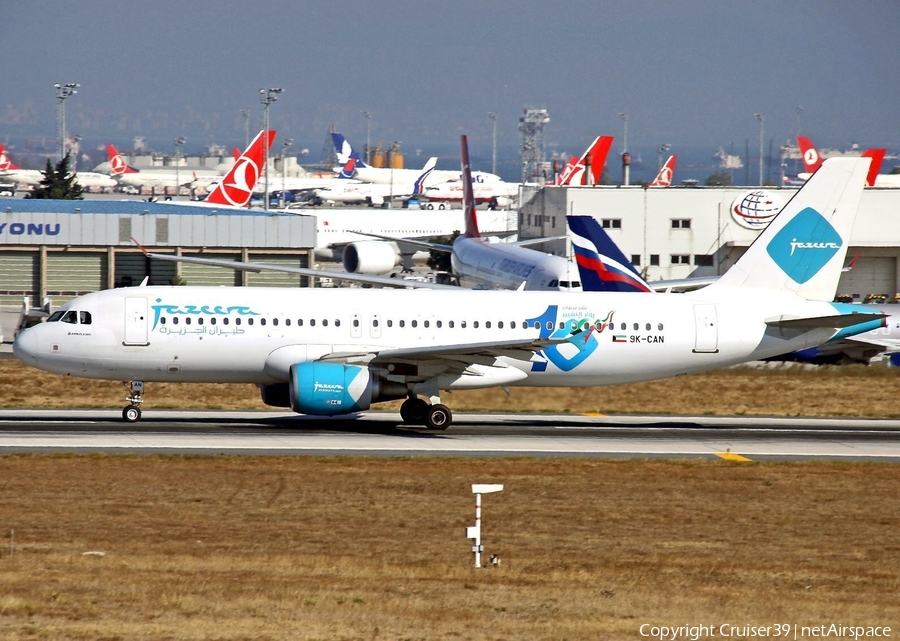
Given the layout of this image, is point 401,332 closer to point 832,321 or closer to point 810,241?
point 832,321

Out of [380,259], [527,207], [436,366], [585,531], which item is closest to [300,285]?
[380,259]

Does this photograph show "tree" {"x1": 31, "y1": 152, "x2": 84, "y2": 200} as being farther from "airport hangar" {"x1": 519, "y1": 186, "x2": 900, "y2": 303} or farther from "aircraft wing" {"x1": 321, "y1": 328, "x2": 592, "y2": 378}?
"aircraft wing" {"x1": 321, "y1": 328, "x2": 592, "y2": 378}

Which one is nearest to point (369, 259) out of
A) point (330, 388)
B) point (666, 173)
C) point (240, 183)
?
point (240, 183)

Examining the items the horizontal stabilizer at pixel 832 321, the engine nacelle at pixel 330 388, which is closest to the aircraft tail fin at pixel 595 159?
the horizontal stabilizer at pixel 832 321

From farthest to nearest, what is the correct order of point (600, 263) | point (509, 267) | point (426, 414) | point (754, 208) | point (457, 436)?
point (754, 208)
point (509, 267)
point (600, 263)
point (426, 414)
point (457, 436)

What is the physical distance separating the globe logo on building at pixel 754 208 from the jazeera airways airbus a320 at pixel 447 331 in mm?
48057

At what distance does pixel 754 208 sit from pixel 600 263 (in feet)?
141

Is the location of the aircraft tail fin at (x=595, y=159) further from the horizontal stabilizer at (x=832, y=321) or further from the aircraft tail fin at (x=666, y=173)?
the horizontal stabilizer at (x=832, y=321)

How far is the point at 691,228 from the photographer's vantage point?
8312 centimetres

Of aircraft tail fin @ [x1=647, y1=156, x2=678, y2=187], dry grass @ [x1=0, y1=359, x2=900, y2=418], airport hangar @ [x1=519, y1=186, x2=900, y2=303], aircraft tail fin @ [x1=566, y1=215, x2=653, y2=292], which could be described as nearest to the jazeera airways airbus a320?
dry grass @ [x1=0, y1=359, x2=900, y2=418]

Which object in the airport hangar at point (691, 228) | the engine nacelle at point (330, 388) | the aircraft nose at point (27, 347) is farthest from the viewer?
the airport hangar at point (691, 228)

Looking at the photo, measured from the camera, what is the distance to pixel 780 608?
14.9m

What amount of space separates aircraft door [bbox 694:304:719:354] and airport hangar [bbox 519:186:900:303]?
4934 centimetres

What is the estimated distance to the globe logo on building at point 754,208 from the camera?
8188 centimetres
